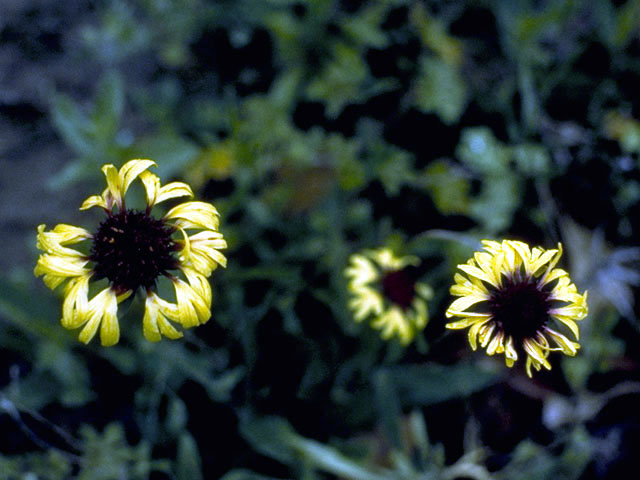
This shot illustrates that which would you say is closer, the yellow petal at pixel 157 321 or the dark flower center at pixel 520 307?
the yellow petal at pixel 157 321

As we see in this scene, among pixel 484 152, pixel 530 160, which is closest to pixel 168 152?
pixel 484 152

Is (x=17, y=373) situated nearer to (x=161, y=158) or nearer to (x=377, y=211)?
(x=161, y=158)

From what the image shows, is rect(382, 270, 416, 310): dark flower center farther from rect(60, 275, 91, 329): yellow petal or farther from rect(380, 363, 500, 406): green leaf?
rect(60, 275, 91, 329): yellow petal

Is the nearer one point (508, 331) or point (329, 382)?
point (508, 331)

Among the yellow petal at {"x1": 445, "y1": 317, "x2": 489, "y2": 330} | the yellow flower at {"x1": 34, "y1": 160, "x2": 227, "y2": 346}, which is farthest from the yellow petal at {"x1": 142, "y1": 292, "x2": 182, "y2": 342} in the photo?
the yellow petal at {"x1": 445, "y1": 317, "x2": 489, "y2": 330}

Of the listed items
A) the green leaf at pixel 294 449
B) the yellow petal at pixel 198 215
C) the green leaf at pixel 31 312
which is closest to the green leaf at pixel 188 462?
the green leaf at pixel 294 449

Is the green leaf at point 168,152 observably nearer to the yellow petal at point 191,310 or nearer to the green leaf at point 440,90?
the green leaf at point 440,90

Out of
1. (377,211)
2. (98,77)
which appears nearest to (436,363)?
(377,211)
